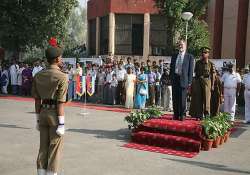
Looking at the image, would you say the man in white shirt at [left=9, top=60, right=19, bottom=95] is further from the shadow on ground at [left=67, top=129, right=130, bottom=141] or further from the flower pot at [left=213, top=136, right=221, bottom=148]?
the flower pot at [left=213, top=136, right=221, bottom=148]

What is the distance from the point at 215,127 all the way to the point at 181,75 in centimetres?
158

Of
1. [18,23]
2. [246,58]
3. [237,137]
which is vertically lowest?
[237,137]

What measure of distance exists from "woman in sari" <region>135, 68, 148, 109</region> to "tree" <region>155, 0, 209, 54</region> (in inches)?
277

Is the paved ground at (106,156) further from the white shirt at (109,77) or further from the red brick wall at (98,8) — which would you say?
the red brick wall at (98,8)

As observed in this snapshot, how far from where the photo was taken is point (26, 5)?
2494cm

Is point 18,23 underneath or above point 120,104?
above

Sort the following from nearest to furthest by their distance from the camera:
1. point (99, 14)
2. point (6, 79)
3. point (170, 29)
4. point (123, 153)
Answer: point (123, 153)
point (6, 79)
point (170, 29)
point (99, 14)

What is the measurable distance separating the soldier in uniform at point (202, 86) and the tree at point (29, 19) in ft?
50.7

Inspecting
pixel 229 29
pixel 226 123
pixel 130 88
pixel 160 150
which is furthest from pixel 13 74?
pixel 229 29

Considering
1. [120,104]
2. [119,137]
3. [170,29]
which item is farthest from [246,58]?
[119,137]

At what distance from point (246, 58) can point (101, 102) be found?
1245 centimetres

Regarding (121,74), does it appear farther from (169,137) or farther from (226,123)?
(169,137)

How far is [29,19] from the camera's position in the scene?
2470cm

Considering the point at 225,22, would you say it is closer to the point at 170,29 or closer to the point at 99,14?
the point at 170,29
